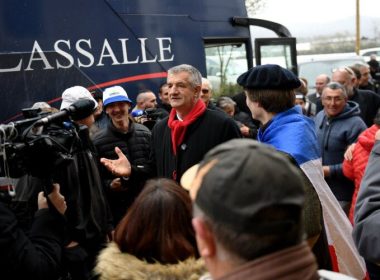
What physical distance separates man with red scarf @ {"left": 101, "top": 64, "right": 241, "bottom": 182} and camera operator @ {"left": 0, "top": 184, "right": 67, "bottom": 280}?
3.18ft

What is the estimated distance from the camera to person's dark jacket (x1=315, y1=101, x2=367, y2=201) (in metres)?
4.10

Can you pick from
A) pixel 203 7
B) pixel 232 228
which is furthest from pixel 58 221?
pixel 203 7

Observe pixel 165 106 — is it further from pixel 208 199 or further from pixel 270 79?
pixel 208 199

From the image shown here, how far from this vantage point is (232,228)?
3.49ft

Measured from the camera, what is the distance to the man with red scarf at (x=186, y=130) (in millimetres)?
Result: 3184

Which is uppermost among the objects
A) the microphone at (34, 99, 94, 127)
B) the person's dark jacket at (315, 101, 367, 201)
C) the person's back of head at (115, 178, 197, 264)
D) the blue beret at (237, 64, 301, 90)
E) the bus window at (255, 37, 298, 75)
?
the bus window at (255, 37, 298, 75)

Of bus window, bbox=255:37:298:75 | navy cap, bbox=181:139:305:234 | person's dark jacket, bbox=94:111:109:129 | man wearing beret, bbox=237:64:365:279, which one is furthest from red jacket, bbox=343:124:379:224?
bus window, bbox=255:37:298:75

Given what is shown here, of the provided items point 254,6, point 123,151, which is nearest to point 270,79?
point 123,151

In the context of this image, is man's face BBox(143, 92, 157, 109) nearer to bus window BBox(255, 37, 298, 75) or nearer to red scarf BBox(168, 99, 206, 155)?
red scarf BBox(168, 99, 206, 155)

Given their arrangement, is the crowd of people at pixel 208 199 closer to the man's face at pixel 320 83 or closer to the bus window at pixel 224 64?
the bus window at pixel 224 64

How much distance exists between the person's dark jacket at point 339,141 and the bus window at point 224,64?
2691 mm

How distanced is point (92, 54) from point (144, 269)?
13.3ft

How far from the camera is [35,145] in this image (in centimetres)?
208

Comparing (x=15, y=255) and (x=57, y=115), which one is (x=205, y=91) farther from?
(x=15, y=255)
